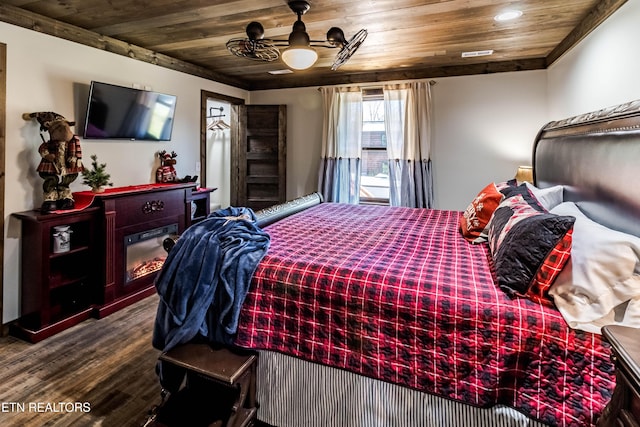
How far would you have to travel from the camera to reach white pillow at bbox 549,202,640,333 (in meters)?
1.23

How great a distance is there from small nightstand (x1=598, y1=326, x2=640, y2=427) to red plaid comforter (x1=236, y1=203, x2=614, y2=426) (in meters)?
0.24

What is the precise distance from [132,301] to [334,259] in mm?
2496

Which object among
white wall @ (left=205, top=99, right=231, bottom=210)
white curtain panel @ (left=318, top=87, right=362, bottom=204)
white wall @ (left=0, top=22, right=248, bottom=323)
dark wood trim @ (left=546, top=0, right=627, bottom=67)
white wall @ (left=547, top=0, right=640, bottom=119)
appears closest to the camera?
white wall @ (left=547, top=0, right=640, bottom=119)

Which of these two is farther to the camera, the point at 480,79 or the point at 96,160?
the point at 480,79

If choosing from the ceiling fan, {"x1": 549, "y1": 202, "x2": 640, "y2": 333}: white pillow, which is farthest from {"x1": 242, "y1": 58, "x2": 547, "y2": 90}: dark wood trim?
{"x1": 549, "y1": 202, "x2": 640, "y2": 333}: white pillow

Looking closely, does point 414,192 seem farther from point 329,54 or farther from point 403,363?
point 403,363

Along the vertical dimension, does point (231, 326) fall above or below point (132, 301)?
above

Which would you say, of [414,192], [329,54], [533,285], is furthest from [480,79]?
[533,285]

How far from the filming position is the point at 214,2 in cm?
249

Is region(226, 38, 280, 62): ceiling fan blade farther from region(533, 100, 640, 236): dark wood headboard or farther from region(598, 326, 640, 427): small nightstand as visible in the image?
region(598, 326, 640, 427): small nightstand

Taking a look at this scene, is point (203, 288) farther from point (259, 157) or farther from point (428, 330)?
point (259, 157)

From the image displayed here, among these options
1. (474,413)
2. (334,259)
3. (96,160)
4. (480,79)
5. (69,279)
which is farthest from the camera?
(480,79)

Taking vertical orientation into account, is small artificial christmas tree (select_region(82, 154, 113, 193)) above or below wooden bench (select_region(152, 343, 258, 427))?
above

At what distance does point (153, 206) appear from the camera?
137 inches
